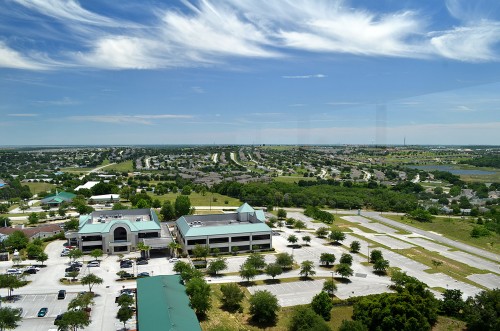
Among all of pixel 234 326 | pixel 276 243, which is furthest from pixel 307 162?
pixel 234 326

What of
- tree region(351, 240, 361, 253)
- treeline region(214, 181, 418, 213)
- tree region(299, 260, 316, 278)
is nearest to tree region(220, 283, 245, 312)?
tree region(299, 260, 316, 278)

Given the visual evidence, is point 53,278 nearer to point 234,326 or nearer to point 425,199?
point 234,326

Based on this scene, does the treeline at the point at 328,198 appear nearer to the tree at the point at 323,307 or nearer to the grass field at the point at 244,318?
the grass field at the point at 244,318

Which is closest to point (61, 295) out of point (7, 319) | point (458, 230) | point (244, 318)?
point (7, 319)

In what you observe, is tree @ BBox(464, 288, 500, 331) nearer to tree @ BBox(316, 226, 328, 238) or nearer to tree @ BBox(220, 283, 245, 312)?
tree @ BBox(220, 283, 245, 312)

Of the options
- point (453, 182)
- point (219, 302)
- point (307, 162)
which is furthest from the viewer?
point (307, 162)
